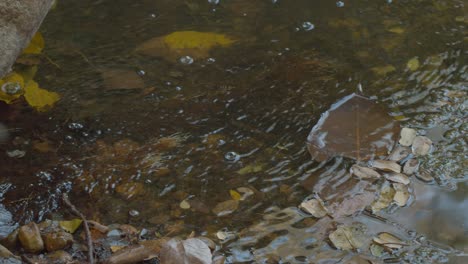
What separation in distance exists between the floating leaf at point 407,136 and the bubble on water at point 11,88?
136cm

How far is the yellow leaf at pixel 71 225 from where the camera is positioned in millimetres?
1754

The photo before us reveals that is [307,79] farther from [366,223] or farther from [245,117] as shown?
[366,223]

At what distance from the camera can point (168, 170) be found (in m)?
2.02

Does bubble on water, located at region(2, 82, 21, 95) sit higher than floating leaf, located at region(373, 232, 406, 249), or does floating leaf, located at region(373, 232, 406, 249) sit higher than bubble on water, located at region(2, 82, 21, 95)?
bubble on water, located at region(2, 82, 21, 95)

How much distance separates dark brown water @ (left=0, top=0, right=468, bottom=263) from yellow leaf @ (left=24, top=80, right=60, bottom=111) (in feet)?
0.12

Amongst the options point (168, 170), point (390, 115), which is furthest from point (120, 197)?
point (390, 115)

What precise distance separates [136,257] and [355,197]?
724 millimetres

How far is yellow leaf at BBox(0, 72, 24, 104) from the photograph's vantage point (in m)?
2.05

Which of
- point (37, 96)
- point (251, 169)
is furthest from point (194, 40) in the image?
point (251, 169)

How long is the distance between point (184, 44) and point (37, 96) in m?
0.77

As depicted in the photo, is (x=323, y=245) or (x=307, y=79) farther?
(x=307, y=79)

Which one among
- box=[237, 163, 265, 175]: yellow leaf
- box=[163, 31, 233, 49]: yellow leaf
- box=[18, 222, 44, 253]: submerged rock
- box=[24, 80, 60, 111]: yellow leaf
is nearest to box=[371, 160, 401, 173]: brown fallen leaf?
box=[237, 163, 265, 175]: yellow leaf

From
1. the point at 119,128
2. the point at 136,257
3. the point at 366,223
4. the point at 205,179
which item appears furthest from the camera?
the point at 119,128

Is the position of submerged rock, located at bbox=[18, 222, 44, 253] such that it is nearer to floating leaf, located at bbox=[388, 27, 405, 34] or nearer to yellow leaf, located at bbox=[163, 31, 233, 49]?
yellow leaf, located at bbox=[163, 31, 233, 49]
